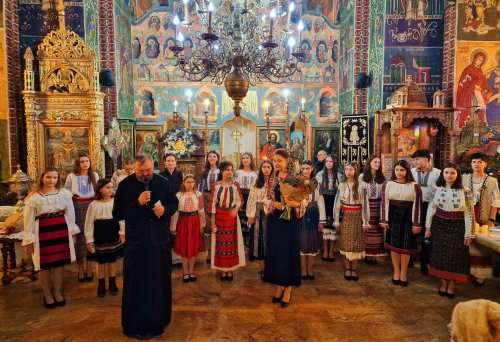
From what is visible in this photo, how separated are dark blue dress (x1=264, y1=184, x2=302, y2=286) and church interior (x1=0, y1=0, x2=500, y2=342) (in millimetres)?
476

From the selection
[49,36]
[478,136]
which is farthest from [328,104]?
[49,36]

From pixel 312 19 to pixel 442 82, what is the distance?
18.6 feet

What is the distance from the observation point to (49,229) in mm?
5102

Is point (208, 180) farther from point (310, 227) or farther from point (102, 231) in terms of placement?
point (102, 231)

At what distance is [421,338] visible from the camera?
4.39 m

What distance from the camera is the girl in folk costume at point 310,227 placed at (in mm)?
6211

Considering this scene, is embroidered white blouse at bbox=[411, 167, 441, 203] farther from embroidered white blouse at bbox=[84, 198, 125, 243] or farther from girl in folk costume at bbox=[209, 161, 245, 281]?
embroidered white blouse at bbox=[84, 198, 125, 243]

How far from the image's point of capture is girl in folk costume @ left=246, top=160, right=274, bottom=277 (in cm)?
589

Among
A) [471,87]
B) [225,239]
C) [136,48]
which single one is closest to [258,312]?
[225,239]

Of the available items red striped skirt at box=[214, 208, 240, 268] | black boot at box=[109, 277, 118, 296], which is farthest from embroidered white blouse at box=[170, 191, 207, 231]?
black boot at box=[109, 277, 118, 296]

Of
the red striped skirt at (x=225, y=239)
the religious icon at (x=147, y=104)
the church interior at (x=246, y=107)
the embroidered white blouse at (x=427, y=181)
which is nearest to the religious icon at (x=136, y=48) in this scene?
the church interior at (x=246, y=107)

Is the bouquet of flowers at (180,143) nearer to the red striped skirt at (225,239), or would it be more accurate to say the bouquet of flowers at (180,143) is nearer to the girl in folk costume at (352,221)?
the red striped skirt at (225,239)

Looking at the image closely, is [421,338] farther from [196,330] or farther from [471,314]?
[471,314]

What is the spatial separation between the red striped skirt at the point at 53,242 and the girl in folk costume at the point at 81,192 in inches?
37.8
